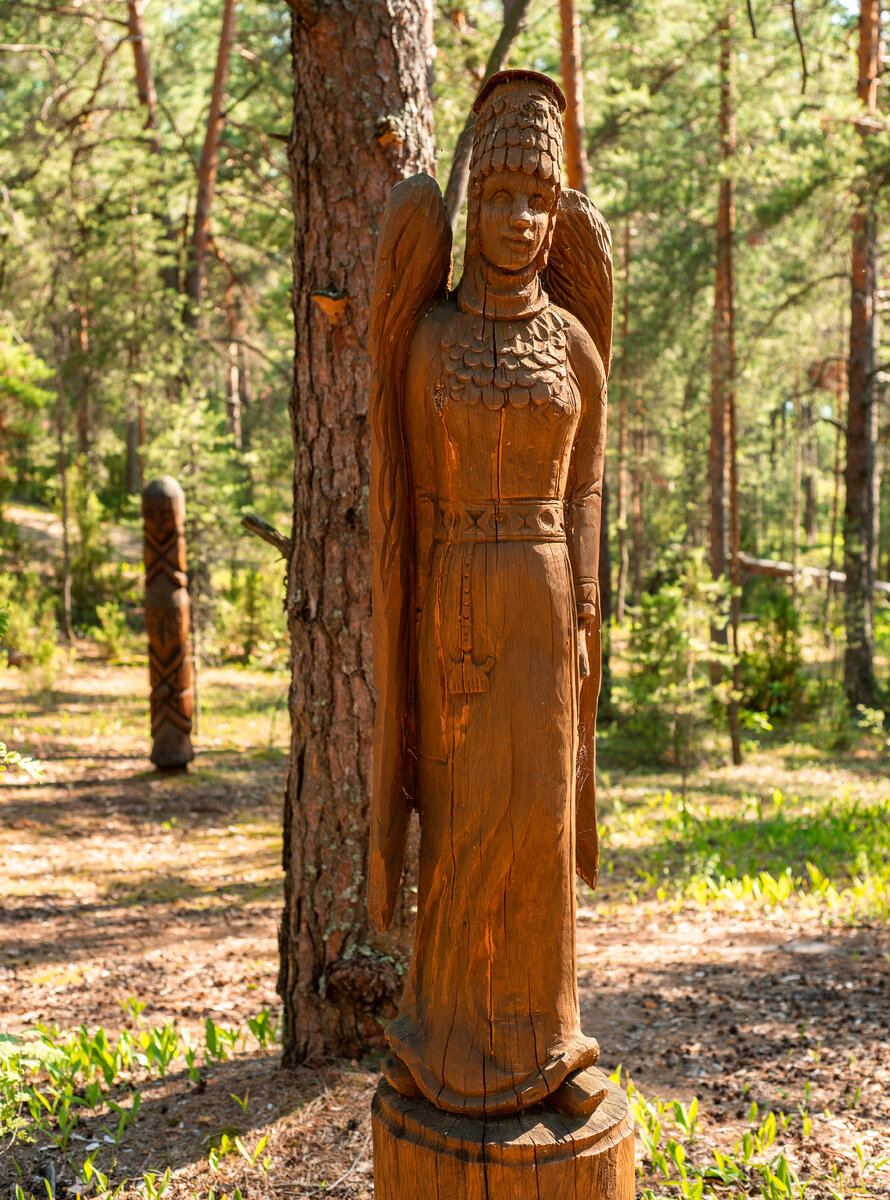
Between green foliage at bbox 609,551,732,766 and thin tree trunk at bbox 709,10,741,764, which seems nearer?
green foliage at bbox 609,551,732,766

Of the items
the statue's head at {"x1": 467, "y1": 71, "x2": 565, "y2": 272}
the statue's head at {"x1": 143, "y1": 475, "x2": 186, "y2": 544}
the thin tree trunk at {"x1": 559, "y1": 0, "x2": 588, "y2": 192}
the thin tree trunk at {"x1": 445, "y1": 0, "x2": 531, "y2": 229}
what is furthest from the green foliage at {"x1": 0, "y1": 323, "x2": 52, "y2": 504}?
the statue's head at {"x1": 467, "y1": 71, "x2": 565, "y2": 272}

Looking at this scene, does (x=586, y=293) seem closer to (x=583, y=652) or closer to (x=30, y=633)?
(x=583, y=652)

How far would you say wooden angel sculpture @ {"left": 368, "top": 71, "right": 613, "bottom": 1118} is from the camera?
7.20 ft

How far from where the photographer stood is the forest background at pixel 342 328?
4031mm

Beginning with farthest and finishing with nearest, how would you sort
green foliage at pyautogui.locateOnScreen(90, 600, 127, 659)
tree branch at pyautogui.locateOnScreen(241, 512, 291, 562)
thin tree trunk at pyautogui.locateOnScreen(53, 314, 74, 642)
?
green foliage at pyautogui.locateOnScreen(90, 600, 127, 659) < thin tree trunk at pyautogui.locateOnScreen(53, 314, 74, 642) < tree branch at pyautogui.locateOnScreen(241, 512, 291, 562)

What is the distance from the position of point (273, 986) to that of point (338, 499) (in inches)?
111

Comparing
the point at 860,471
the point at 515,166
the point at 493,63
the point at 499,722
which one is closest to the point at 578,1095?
the point at 499,722

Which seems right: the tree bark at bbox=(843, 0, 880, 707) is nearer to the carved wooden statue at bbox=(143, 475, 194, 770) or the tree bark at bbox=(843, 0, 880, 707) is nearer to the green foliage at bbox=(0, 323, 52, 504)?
the carved wooden statue at bbox=(143, 475, 194, 770)

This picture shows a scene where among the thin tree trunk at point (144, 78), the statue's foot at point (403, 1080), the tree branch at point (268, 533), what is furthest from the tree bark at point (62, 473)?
the statue's foot at point (403, 1080)

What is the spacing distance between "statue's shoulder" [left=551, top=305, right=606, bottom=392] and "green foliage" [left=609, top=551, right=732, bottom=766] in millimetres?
7071

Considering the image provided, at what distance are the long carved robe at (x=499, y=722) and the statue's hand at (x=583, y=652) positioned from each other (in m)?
0.09

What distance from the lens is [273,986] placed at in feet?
17.1

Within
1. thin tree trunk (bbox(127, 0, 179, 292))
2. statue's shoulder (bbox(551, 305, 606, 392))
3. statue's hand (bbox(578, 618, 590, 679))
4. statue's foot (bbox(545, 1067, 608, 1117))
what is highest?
thin tree trunk (bbox(127, 0, 179, 292))

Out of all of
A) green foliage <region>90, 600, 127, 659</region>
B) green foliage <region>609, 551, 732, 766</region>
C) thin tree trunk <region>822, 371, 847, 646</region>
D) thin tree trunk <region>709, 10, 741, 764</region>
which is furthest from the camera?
green foliage <region>90, 600, 127, 659</region>
